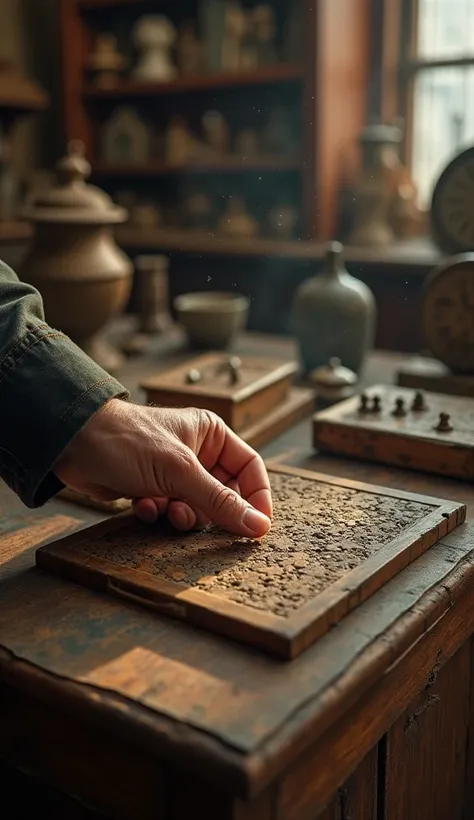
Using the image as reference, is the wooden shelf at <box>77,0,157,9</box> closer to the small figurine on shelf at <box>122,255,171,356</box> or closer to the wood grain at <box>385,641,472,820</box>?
the small figurine on shelf at <box>122,255,171,356</box>

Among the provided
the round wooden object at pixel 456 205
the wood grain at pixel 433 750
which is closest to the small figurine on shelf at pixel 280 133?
the round wooden object at pixel 456 205

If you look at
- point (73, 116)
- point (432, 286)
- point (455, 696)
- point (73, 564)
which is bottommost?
point (455, 696)

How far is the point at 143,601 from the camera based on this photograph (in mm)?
801

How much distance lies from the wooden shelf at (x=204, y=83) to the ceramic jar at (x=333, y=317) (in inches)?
53.9

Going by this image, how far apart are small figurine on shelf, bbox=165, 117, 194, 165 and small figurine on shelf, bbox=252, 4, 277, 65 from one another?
0.42 meters

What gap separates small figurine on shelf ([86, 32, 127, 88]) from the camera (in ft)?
10.8

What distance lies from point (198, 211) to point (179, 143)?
0.85 feet

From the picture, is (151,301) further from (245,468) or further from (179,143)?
(179,143)

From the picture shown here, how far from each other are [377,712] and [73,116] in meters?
3.03

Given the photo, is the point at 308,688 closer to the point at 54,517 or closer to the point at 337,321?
the point at 54,517

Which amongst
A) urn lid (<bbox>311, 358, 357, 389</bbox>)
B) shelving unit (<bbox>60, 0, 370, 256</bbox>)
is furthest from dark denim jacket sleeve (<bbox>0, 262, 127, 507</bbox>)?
shelving unit (<bbox>60, 0, 370, 256</bbox>)

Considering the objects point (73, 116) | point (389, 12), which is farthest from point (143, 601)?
point (73, 116)

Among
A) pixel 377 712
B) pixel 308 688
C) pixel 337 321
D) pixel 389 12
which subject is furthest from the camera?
pixel 389 12

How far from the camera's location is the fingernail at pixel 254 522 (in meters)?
0.89
